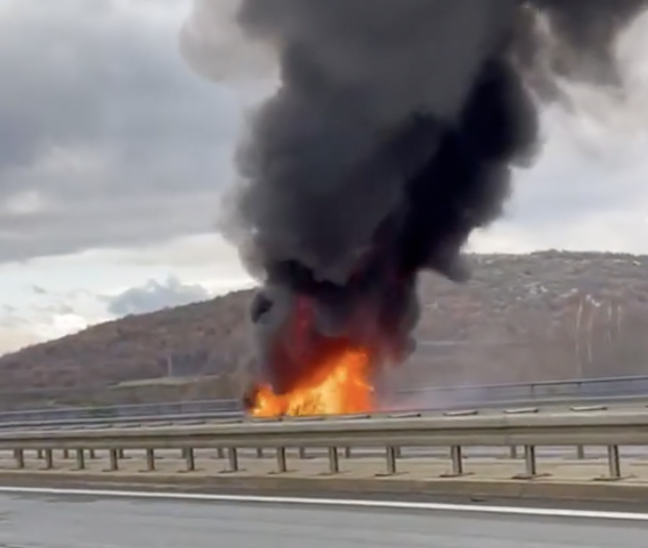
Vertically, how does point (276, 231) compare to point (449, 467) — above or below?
above

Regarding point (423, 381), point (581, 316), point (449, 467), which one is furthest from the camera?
point (581, 316)

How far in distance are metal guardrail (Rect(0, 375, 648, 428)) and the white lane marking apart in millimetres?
11461

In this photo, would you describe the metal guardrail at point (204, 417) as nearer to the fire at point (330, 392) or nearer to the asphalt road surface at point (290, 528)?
the fire at point (330, 392)

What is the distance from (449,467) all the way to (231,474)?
285cm

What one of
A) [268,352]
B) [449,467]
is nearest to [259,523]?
[449,467]

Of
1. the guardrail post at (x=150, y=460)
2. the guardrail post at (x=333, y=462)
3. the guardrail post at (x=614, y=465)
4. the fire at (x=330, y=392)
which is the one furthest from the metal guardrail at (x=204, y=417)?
the guardrail post at (x=614, y=465)

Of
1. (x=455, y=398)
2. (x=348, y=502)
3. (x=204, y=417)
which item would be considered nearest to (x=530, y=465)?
(x=348, y=502)

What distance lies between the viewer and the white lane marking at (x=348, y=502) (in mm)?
11289

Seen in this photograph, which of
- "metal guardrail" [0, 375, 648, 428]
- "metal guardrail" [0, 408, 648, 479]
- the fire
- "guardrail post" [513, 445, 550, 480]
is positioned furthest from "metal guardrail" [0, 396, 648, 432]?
"guardrail post" [513, 445, 550, 480]

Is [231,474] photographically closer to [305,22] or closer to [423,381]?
[305,22]

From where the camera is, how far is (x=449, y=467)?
15297mm

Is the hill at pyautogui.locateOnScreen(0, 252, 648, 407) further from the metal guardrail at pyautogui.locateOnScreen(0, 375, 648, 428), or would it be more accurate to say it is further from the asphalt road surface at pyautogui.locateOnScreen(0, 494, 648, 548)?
the asphalt road surface at pyautogui.locateOnScreen(0, 494, 648, 548)

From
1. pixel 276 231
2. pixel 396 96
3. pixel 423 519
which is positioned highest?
pixel 396 96

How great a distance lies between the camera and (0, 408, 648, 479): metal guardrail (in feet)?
40.0
